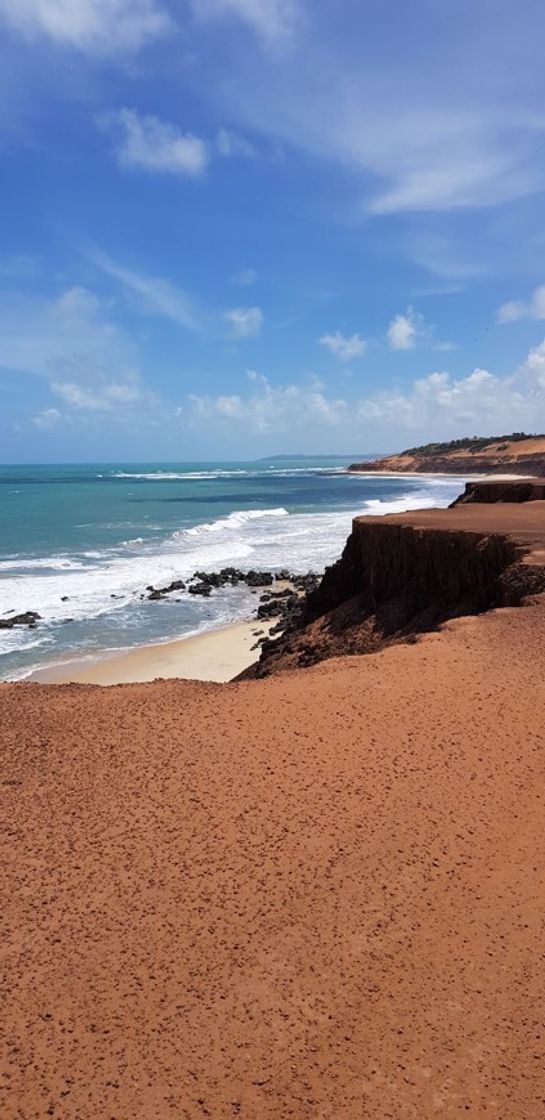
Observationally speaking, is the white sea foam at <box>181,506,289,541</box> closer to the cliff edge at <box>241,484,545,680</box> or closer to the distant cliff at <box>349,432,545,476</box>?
the cliff edge at <box>241,484,545,680</box>

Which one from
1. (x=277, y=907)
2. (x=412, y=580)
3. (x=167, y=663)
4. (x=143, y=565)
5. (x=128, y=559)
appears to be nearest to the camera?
(x=277, y=907)

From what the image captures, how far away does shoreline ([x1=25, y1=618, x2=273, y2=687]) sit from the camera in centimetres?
1830

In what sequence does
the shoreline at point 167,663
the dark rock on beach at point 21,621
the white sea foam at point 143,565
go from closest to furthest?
the shoreline at point 167,663 < the dark rock on beach at point 21,621 < the white sea foam at point 143,565

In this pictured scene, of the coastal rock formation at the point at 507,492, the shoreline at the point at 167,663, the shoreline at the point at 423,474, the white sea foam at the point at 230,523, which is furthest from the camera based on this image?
the shoreline at the point at 423,474

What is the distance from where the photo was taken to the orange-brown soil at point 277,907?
3.46 metres

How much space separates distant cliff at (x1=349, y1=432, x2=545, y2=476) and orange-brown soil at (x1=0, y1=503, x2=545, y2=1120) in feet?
302

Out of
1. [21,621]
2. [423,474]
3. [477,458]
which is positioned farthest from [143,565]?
[423,474]

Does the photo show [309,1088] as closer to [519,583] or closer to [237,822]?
[237,822]

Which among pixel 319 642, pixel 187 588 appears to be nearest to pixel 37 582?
pixel 187 588

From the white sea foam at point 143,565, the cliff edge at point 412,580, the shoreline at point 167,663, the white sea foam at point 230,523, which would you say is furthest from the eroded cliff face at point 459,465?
the cliff edge at point 412,580

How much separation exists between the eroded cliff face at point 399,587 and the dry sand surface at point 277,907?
582cm

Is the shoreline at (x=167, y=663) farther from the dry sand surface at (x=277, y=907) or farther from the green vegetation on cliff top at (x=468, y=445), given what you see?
the green vegetation on cliff top at (x=468, y=445)

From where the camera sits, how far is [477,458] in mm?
120688

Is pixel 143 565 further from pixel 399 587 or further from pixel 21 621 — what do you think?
pixel 399 587
